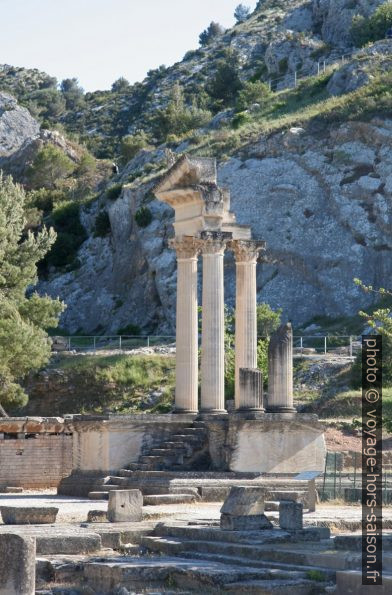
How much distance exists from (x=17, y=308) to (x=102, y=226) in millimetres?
38429

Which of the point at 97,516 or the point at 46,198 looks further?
the point at 46,198

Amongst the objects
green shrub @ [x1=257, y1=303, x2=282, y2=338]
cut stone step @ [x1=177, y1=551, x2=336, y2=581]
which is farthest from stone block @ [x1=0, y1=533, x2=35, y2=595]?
green shrub @ [x1=257, y1=303, x2=282, y2=338]

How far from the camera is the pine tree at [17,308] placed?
43844mm

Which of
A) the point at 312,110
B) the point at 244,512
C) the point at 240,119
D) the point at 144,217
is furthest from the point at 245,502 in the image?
the point at 240,119

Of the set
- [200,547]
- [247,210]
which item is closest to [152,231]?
[247,210]

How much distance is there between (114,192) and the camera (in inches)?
3324

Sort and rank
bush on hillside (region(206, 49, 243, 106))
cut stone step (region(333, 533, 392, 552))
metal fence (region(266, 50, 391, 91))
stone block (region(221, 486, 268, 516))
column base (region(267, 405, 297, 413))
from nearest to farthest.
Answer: cut stone step (region(333, 533, 392, 552)), stone block (region(221, 486, 268, 516)), column base (region(267, 405, 297, 413)), metal fence (region(266, 50, 391, 91)), bush on hillside (region(206, 49, 243, 106))

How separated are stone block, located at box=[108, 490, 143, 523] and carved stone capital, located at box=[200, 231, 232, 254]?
1054 centimetres

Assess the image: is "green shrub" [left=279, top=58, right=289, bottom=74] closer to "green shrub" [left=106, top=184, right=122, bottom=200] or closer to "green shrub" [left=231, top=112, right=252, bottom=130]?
"green shrub" [left=231, top=112, right=252, bottom=130]

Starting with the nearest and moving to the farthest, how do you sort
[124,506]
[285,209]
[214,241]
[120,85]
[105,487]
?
1. [124,506]
2. [105,487]
3. [214,241]
4. [285,209]
5. [120,85]

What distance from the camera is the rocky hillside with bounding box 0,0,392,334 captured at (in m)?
70.6

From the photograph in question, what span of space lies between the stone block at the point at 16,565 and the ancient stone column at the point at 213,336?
18.0m

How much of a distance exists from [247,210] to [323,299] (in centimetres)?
749

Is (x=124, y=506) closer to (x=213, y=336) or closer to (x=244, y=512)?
(x=244, y=512)
